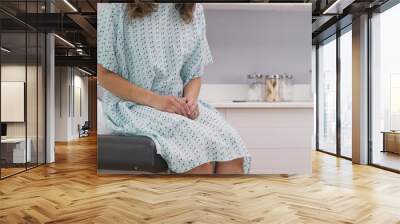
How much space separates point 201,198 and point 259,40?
7.90 feet

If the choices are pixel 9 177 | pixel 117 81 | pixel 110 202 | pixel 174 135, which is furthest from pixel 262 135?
pixel 9 177

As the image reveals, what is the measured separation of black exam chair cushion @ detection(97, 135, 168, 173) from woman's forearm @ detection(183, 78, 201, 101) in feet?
2.48

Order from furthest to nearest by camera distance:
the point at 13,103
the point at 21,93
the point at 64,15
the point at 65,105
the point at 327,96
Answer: the point at 65,105
the point at 327,96
the point at 64,15
the point at 21,93
the point at 13,103

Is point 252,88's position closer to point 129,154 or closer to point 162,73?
point 162,73

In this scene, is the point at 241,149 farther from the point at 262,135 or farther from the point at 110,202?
the point at 110,202

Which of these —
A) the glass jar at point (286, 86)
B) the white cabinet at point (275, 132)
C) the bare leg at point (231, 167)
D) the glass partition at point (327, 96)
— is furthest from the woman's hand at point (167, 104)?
the glass partition at point (327, 96)

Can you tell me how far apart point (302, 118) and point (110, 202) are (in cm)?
287

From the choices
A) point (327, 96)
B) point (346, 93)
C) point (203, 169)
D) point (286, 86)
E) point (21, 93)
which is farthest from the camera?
point (327, 96)

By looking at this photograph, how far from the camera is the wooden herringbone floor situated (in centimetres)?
360

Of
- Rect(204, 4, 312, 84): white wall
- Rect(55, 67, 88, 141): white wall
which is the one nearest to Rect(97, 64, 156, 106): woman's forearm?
Rect(204, 4, 312, 84): white wall

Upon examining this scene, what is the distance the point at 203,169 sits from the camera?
5598 millimetres

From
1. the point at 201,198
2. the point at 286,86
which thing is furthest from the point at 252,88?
the point at 201,198

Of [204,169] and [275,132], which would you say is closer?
A: [204,169]

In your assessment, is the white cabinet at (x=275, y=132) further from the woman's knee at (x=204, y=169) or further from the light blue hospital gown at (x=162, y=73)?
the woman's knee at (x=204, y=169)
